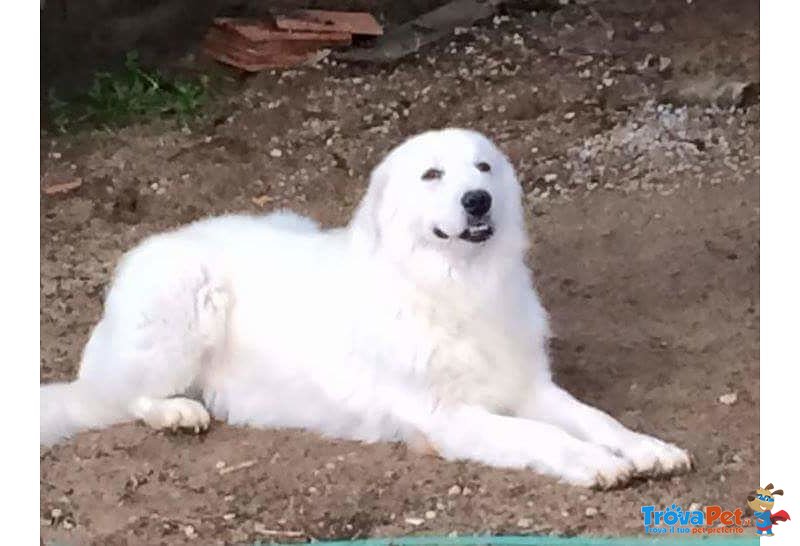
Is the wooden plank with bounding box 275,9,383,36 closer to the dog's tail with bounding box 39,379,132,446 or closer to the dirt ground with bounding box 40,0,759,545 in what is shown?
the dirt ground with bounding box 40,0,759,545

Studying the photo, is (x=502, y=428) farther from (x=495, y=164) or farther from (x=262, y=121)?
(x=262, y=121)

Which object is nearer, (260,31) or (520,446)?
(520,446)

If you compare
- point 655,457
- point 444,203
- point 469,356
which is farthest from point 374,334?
point 655,457

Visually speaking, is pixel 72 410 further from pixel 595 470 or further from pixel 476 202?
pixel 595 470

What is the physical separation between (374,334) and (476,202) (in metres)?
0.31

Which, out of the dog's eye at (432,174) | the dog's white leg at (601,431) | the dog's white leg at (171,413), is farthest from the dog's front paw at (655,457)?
the dog's white leg at (171,413)

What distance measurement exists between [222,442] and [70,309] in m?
0.35

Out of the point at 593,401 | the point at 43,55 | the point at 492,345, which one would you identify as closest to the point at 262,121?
the point at 43,55

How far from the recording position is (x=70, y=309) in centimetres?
252

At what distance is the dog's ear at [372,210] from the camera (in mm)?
2459

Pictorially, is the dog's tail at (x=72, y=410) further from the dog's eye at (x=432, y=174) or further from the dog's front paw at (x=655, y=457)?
the dog's front paw at (x=655, y=457)

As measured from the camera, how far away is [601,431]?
8.01 ft
